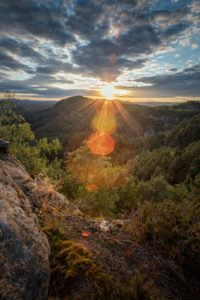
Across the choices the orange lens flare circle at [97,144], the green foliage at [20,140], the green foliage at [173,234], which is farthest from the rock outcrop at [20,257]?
the orange lens flare circle at [97,144]

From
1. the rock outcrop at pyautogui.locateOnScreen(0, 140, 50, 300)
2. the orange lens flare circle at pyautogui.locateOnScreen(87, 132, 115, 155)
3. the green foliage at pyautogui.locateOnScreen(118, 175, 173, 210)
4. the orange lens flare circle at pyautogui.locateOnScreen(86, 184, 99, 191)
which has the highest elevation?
the rock outcrop at pyautogui.locateOnScreen(0, 140, 50, 300)

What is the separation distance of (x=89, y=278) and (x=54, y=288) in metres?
0.62

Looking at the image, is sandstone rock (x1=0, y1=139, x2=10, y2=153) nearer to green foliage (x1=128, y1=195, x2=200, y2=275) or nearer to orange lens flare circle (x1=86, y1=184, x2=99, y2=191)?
green foliage (x1=128, y1=195, x2=200, y2=275)

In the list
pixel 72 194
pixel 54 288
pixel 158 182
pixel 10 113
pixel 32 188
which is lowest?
pixel 158 182

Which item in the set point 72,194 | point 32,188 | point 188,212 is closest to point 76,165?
point 72,194

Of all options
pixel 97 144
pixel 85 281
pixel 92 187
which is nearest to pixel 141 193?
pixel 92 187

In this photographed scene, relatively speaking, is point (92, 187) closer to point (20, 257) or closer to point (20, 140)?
point (20, 140)

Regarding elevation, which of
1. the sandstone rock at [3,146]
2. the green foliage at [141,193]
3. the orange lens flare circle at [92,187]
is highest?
the sandstone rock at [3,146]

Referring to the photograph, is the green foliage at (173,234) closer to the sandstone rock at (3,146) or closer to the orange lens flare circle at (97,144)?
the sandstone rock at (3,146)

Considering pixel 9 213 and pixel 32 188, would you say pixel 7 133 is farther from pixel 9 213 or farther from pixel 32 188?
pixel 9 213

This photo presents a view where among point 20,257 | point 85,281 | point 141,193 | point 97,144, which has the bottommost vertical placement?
point 141,193

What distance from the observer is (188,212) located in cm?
455

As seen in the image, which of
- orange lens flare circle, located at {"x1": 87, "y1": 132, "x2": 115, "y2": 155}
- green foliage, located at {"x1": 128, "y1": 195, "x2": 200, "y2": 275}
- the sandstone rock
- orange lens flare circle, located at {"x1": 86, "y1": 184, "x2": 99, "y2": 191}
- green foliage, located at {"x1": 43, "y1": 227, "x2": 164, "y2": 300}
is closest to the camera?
green foliage, located at {"x1": 43, "y1": 227, "x2": 164, "y2": 300}

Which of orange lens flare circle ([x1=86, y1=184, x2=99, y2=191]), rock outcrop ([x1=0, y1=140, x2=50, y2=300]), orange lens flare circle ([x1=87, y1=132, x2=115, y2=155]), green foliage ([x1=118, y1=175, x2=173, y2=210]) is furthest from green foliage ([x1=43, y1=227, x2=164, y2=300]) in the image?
green foliage ([x1=118, y1=175, x2=173, y2=210])
